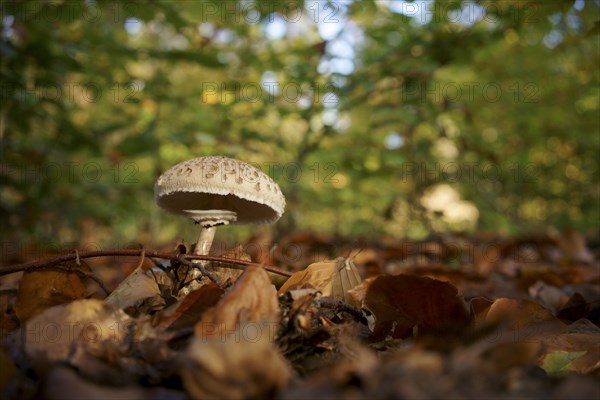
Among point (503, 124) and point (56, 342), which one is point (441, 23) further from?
point (503, 124)

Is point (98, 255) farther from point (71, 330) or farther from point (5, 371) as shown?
point (5, 371)

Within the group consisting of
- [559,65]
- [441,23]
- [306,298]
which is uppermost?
[559,65]

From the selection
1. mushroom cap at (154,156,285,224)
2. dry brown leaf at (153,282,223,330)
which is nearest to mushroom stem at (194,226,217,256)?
mushroom cap at (154,156,285,224)

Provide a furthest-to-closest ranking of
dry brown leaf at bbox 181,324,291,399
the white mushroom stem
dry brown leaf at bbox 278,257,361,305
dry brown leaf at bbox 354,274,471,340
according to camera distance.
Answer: the white mushroom stem → dry brown leaf at bbox 278,257,361,305 → dry brown leaf at bbox 354,274,471,340 → dry brown leaf at bbox 181,324,291,399

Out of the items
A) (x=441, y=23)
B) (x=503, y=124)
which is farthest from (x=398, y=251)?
(x=503, y=124)

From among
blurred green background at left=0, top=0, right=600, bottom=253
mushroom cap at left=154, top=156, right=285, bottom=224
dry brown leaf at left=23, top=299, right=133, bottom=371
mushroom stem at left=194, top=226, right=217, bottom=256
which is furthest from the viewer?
blurred green background at left=0, top=0, right=600, bottom=253

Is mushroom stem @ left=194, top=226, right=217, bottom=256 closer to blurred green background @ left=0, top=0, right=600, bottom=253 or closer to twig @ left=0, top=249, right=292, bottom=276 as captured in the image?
twig @ left=0, top=249, right=292, bottom=276

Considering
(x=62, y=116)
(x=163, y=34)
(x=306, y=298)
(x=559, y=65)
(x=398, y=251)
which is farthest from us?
(x=163, y=34)
